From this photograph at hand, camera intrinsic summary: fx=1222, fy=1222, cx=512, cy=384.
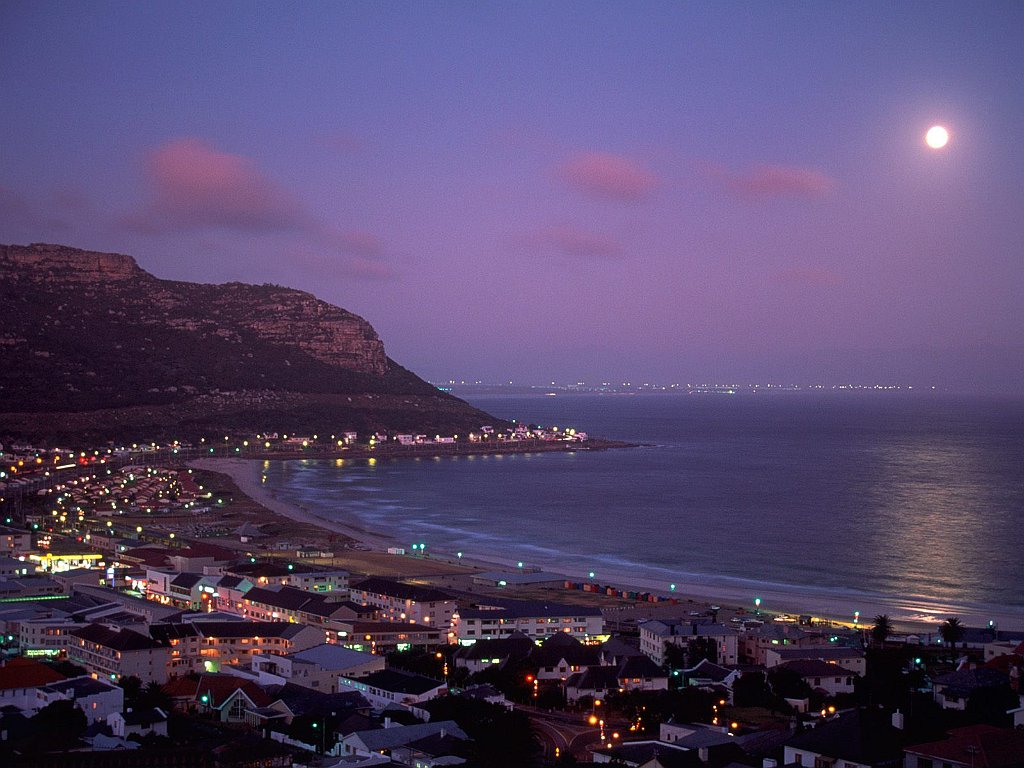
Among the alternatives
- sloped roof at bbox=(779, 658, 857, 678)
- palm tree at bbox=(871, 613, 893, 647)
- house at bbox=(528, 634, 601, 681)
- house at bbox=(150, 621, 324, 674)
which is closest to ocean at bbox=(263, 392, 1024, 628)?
palm tree at bbox=(871, 613, 893, 647)

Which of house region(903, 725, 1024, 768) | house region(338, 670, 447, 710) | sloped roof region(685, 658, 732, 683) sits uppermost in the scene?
house region(903, 725, 1024, 768)

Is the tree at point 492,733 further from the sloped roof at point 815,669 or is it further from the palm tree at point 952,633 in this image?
the palm tree at point 952,633

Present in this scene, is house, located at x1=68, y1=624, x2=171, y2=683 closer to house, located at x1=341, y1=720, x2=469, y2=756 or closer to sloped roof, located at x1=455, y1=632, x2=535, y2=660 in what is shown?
sloped roof, located at x1=455, y1=632, x2=535, y2=660

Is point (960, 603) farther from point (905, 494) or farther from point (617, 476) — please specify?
point (617, 476)

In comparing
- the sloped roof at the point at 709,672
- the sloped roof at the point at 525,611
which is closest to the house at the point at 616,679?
the sloped roof at the point at 709,672

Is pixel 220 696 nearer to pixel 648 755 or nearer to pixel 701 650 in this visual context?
pixel 648 755

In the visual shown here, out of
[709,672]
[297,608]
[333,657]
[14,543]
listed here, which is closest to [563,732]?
[709,672]
